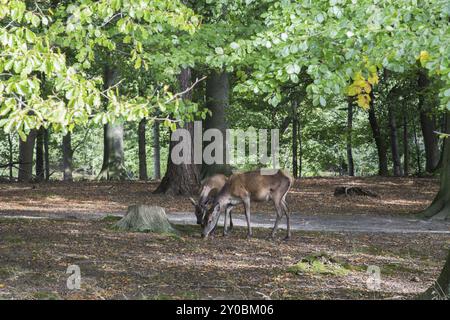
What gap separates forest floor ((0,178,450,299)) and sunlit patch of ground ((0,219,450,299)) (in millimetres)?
14

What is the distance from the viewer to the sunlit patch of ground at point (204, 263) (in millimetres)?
7605

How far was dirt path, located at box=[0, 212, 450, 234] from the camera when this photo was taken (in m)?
14.4

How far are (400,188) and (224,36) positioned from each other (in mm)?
14473

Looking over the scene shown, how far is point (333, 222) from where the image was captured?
51.4 feet

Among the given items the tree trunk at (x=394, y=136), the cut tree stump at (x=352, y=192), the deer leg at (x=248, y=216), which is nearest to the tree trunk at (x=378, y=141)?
the tree trunk at (x=394, y=136)

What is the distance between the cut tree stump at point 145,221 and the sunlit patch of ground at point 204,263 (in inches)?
14.1

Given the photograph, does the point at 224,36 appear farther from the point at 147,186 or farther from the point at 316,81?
the point at 147,186

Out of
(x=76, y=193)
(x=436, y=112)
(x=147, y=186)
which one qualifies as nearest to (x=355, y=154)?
(x=436, y=112)

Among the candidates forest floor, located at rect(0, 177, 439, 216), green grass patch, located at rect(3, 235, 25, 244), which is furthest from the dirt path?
green grass patch, located at rect(3, 235, 25, 244)

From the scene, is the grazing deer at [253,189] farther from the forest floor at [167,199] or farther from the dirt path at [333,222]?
the forest floor at [167,199]

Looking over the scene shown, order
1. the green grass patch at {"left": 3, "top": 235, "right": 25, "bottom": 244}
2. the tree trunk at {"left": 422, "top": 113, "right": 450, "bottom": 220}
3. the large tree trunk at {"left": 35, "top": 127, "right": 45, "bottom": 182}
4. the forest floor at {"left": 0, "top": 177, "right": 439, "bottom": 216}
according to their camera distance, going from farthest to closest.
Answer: the large tree trunk at {"left": 35, "top": 127, "right": 45, "bottom": 182} < the forest floor at {"left": 0, "top": 177, "right": 439, "bottom": 216} < the tree trunk at {"left": 422, "top": 113, "right": 450, "bottom": 220} < the green grass patch at {"left": 3, "top": 235, "right": 25, "bottom": 244}

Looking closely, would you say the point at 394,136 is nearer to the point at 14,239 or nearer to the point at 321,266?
the point at 321,266

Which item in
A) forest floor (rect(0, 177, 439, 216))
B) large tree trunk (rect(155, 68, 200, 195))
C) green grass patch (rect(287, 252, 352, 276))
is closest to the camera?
green grass patch (rect(287, 252, 352, 276))

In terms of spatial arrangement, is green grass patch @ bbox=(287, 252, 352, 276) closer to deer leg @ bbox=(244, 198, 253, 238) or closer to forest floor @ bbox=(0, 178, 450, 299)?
forest floor @ bbox=(0, 178, 450, 299)
